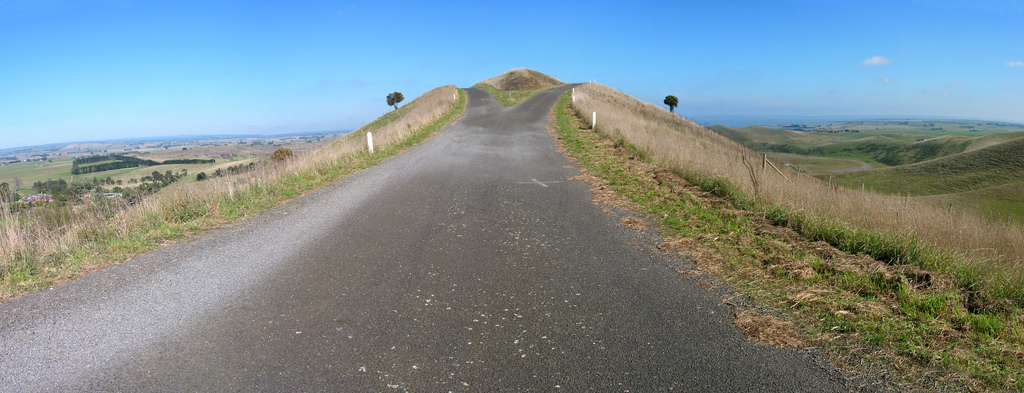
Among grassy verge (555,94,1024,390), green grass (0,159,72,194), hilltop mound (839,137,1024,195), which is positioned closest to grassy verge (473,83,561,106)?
green grass (0,159,72,194)

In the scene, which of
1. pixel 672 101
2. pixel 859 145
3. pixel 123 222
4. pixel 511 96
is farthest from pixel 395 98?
pixel 859 145

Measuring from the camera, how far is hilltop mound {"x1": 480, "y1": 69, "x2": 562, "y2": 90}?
63.1m

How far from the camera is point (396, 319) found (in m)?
3.91

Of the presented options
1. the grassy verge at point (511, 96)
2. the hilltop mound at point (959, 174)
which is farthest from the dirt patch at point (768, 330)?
the hilltop mound at point (959, 174)

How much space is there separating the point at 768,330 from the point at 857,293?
1160 mm

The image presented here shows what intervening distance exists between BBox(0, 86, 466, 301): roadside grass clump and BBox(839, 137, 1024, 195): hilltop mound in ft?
135

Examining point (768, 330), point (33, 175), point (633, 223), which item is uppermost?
point (33, 175)

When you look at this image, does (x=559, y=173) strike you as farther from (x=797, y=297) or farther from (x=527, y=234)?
(x=797, y=297)

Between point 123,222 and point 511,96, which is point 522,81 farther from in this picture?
point 123,222

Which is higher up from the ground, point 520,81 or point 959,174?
point 520,81

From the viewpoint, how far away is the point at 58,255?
17.8 feet

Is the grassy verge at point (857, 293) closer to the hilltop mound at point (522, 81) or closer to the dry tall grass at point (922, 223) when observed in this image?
the dry tall grass at point (922, 223)

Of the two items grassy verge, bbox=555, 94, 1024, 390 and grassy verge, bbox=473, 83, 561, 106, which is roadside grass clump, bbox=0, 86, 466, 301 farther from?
grassy verge, bbox=473, 83, 561, 106

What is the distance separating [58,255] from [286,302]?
3.24 meters
